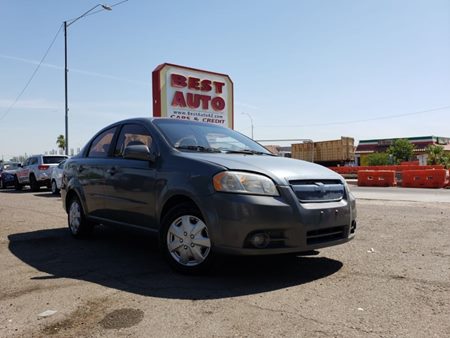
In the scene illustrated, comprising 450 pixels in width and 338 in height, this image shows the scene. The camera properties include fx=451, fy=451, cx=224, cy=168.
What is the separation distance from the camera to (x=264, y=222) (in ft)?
13.4

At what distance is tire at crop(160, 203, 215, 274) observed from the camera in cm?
439

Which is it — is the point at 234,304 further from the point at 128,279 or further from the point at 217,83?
the point at 217,83

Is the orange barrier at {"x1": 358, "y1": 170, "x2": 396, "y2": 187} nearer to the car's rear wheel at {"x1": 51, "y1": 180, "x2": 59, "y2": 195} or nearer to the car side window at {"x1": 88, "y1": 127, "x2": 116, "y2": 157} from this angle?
the car's rear wheel at {"x1": 51, "y1": 180, "x2": 59, "y2": 195}

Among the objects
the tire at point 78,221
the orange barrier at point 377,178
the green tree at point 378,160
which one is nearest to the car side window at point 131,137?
the tire at point 78,221

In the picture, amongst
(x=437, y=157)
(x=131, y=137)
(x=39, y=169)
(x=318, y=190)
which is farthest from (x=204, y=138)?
(x=437, y=157)

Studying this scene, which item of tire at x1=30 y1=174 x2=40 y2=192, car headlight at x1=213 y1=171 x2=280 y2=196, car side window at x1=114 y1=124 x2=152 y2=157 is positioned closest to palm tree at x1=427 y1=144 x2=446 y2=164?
tire at x1=30 y1=174 x2=40 y2=192

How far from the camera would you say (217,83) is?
18266mm

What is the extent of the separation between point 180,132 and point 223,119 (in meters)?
13.3

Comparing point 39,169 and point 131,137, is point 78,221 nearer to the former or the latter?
point 131,137

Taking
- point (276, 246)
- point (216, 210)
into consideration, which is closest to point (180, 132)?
point (216, 210)

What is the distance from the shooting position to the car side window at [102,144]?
6.23m

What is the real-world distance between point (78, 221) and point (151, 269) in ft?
7.95

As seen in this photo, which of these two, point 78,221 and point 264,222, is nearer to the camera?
point 264,222

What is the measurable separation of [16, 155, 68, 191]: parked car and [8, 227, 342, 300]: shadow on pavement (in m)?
13.5
